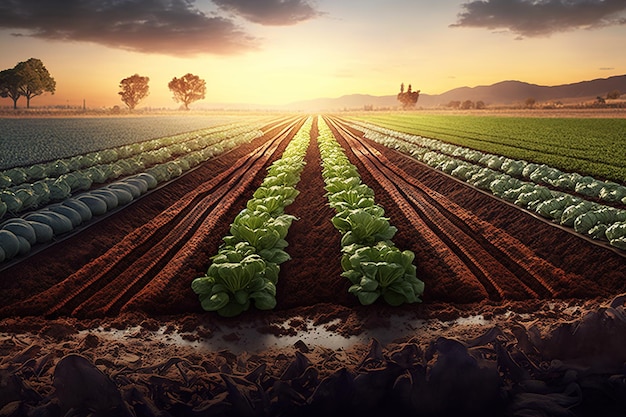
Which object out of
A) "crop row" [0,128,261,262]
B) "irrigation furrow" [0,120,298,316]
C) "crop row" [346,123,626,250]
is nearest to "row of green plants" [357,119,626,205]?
"crop row" [346,123,626,250]

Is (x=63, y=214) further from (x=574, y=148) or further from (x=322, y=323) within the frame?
(x=574, y=148)

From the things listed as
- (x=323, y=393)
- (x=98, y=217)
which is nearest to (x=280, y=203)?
(x=98, y=217)

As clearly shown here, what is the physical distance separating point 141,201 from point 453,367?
984 centimetres

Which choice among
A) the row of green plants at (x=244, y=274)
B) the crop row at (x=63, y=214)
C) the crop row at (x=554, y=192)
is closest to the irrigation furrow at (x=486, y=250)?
the crop row at (x=554, y=192)

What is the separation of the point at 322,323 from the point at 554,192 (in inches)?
289

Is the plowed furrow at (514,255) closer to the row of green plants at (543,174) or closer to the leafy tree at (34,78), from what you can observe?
the row of green plants at (543,174)

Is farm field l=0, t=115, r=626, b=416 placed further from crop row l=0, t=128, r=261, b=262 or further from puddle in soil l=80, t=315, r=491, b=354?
crop row l=0, t=128, r=261, b=262

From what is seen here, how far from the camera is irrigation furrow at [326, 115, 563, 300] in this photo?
22.4 ft

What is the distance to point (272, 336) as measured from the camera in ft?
18.2

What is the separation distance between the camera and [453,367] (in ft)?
11.6

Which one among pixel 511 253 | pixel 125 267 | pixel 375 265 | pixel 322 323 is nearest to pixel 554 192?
pixel 511 253

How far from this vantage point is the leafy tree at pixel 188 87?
408 ft

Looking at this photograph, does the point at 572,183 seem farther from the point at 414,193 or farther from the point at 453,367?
the point at 453,367

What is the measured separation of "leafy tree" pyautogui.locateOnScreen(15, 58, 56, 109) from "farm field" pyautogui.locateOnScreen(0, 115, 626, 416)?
276 feet
